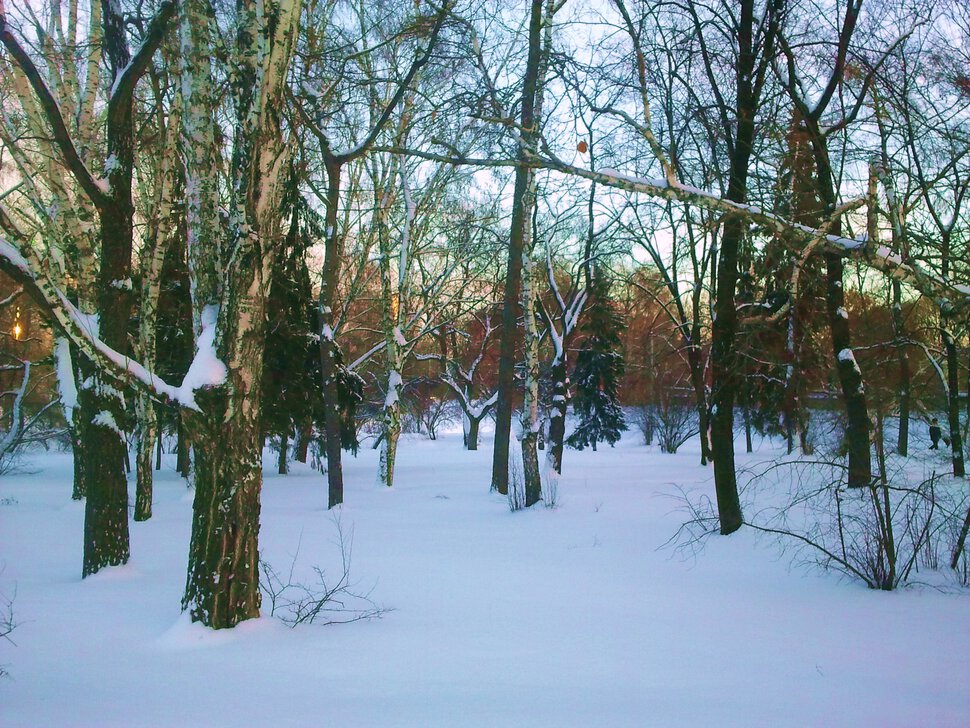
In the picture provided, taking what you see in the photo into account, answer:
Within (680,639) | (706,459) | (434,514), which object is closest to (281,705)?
(680,639)

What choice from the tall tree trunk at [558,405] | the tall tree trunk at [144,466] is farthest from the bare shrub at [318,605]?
the tall tree trunk at [558,405]

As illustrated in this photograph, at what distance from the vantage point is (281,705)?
390 centimetres

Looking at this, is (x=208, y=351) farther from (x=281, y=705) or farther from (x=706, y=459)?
(x=706, y=459)

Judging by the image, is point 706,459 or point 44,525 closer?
point 44,525

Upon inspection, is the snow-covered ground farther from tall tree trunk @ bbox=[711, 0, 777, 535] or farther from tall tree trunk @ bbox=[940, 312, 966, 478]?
tall tree trunk @ bbox=[940, 312, 966, 478]

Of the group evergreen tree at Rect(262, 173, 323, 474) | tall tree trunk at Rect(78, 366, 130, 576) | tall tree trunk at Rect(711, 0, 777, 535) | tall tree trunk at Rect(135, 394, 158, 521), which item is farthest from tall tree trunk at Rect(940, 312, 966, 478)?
evergreen tree at Rect(262, 173, 323, 474)

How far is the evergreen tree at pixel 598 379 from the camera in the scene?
36.5 m

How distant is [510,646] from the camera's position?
16.5 feet

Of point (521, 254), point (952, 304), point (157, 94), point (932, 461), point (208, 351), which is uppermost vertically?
point (157, 94)

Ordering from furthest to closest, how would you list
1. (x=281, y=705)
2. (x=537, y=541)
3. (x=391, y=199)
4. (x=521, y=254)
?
1. (x=391, y=199)
2. (x=521, y=254)
3. (x=537, y=541)
4. (x=281, y=705)

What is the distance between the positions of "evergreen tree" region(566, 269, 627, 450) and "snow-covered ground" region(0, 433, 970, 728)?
27737 mm

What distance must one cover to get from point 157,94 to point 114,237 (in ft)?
8.92

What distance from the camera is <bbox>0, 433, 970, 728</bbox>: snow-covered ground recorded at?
3.86 metres

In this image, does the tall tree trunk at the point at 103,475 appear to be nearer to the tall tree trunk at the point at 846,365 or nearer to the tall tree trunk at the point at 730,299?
A: the tall tree trunk at the point at 730,299
